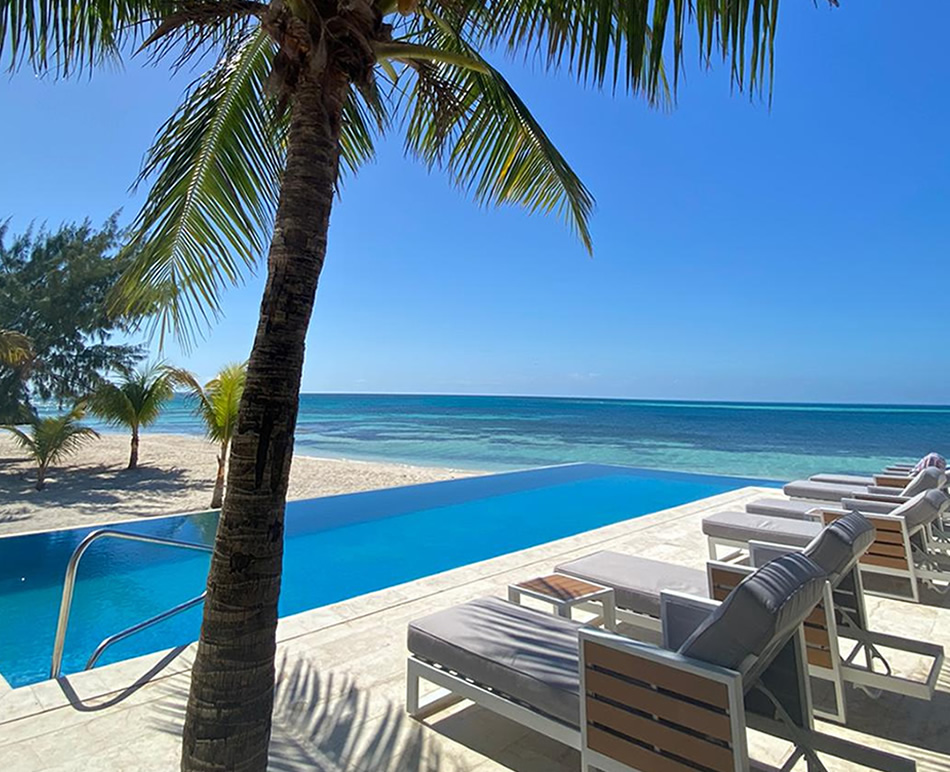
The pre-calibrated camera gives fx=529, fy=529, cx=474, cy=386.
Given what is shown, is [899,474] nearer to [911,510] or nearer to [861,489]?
[861,489]

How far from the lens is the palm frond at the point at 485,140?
297 cm

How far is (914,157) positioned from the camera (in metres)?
19.7

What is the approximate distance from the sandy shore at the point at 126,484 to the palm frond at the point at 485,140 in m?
7.79

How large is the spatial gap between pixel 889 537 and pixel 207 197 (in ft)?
Answer: 17.3

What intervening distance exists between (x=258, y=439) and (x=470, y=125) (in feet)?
8.87

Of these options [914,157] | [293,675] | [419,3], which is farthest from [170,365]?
[914,157]

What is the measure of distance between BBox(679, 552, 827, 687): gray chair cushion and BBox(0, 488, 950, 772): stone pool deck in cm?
88

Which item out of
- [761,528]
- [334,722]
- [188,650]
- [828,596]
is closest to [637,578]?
[828,596]

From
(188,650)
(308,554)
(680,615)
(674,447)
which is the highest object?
(680,615)

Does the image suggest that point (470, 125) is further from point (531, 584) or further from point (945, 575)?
point (945, 575)

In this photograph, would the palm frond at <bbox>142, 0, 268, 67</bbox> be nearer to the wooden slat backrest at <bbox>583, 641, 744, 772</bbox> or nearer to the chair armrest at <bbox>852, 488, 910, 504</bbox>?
the wooden slat backrest at <bbox>583, 641, 744, 772</bbox>

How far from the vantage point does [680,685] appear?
175 cm

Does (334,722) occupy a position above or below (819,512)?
below

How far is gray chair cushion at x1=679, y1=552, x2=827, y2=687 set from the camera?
1710 mm
